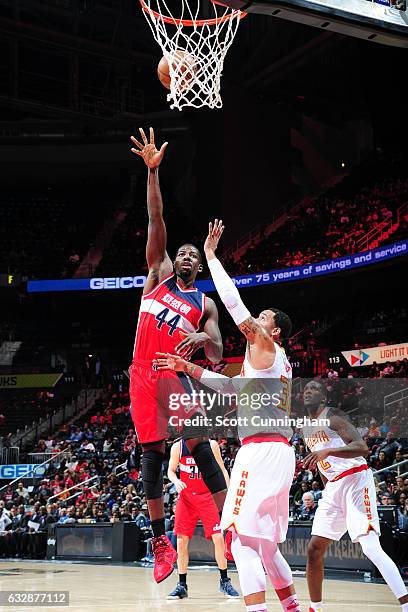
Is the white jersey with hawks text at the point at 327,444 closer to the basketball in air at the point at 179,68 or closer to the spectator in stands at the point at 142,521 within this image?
the basketball in air at the point at 179,68

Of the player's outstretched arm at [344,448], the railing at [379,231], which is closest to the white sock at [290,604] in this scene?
the player's outstretched arm at [344,448]

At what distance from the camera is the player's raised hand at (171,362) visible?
18.1 ft

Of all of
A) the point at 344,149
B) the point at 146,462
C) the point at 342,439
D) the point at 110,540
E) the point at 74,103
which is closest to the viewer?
the point at 146,462

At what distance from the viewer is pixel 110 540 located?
14.3 meters

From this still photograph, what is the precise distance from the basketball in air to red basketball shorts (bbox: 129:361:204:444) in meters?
2.52

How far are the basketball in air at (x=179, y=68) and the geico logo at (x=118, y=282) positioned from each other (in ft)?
60.2

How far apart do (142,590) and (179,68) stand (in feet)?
18.7

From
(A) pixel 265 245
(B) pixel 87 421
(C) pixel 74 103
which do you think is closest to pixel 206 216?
(A) pixel 265 245

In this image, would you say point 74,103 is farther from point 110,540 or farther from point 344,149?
point 110,540

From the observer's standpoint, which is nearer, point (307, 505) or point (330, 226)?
point (307, 505)

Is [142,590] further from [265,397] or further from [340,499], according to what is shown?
[265,397]

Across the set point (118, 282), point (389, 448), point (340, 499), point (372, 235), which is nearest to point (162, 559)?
point (340, 499)

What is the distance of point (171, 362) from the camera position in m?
5.54

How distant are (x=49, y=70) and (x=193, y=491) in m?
21.7
